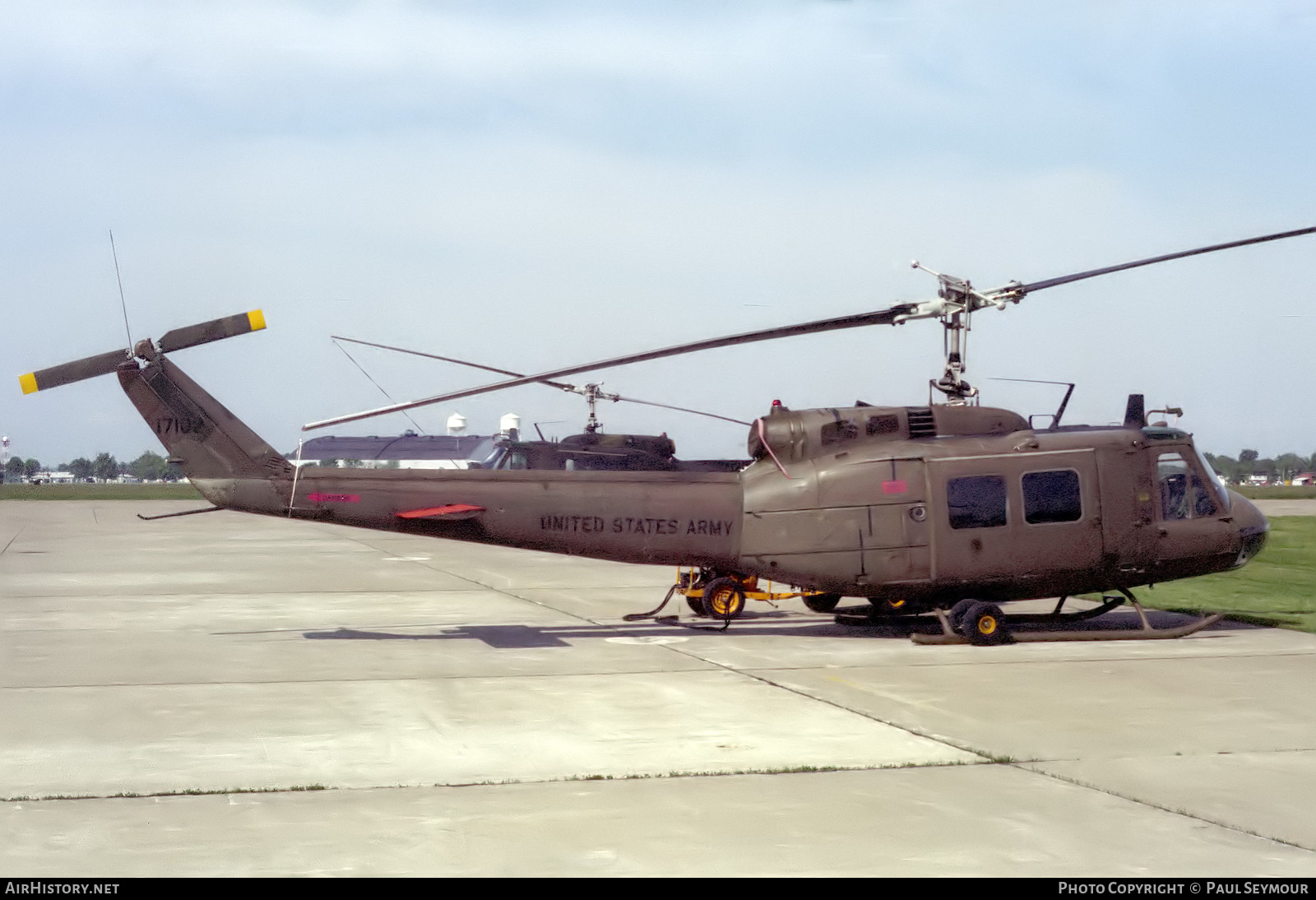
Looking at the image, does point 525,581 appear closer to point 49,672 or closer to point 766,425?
point 766,425

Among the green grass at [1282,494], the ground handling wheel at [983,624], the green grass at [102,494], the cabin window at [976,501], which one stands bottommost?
the green grass at [1282,494]

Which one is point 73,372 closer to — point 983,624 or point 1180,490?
point 983,624

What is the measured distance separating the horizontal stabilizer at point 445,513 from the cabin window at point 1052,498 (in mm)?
5929

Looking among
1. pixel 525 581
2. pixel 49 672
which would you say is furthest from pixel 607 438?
pixel 49 672

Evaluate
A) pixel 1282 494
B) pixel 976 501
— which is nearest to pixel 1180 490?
pixel 976 501

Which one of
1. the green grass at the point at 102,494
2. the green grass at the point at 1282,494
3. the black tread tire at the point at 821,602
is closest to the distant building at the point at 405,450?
the green grass at the point at 102,494

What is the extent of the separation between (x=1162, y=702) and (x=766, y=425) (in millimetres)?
5551

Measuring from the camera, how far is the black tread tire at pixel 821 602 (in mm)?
16141

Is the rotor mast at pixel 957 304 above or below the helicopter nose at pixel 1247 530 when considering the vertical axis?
above

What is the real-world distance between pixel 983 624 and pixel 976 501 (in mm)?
1310

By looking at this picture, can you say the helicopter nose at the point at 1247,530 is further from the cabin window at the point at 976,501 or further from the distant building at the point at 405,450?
the distant building at the point at 405,450

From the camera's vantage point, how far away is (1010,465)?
548 inches

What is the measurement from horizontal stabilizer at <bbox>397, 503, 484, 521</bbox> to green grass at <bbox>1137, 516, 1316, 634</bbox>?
9.22m

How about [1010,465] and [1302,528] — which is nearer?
[1010,465]
